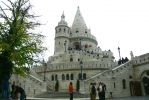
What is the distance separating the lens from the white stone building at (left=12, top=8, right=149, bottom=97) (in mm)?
33094

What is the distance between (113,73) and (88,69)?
9.26 meters

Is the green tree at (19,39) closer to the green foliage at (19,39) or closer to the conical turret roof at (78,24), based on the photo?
the green foliage at (19,39)

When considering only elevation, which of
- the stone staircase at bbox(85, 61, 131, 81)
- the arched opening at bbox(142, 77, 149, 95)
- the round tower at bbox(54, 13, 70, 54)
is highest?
the round tower at bbox(54, 13, 70, 54)

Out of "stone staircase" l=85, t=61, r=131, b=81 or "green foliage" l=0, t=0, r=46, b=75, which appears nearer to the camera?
"green foliage" l=0, t=0, r=46, b=75

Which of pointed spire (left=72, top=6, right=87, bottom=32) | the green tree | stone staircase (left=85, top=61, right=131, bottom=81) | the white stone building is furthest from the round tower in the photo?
the green tree

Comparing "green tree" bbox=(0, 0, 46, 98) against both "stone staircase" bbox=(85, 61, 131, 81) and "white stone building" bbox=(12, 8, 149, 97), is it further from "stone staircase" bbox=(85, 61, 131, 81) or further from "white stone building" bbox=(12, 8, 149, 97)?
"stone staircase" bbox=(85, 61, 131, 81)

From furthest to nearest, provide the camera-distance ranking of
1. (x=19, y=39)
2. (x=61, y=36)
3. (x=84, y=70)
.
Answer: (x=61, y=36) → (x=84, y=70) → (x=19, y=39)

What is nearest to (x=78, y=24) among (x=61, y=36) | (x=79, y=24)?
(x=79, y=24)

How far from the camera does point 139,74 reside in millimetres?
33438

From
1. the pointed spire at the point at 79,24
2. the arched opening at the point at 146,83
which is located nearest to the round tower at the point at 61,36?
the pointed spire at the point at 79,24

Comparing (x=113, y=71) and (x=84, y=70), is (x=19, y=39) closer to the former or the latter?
(x=113, y=71)

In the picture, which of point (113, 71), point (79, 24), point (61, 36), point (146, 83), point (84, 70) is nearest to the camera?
point (146, 83)

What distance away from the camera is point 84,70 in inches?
1662

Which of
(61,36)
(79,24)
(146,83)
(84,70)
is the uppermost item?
(79,24)
